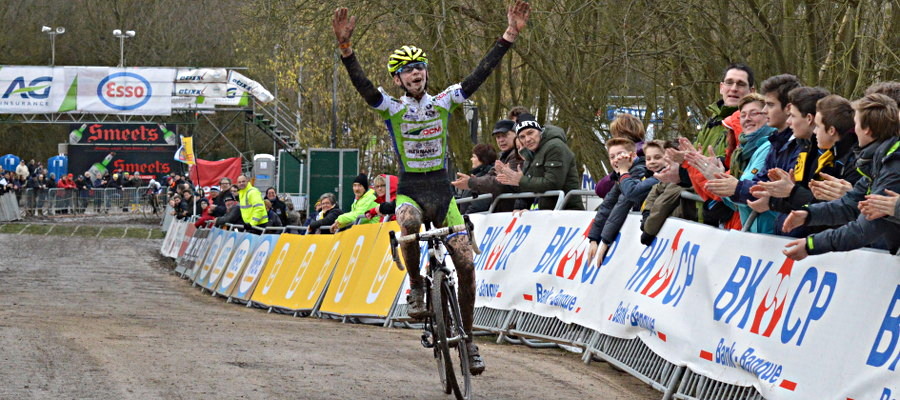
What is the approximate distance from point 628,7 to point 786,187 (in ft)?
26.5

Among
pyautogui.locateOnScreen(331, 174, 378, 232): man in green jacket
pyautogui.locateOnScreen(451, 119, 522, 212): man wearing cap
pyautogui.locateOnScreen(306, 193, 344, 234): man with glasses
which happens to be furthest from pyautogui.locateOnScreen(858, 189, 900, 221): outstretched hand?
pyautogui.locateOnScreen(306, 193, 344, 234): man with glasses

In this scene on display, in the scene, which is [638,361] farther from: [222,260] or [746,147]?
[222,260]

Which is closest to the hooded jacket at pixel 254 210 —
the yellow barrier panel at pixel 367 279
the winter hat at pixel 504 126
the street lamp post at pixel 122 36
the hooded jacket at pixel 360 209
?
the hooded jacket at pixel 360 209

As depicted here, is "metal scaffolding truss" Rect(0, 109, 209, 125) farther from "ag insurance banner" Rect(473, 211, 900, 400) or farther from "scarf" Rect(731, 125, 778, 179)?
"scarf" Rect(731, 125, 778, 179)

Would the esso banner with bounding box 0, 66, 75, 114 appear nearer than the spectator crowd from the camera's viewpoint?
No

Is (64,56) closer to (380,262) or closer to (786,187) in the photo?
(380,262)

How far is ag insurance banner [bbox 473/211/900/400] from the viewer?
6.48m

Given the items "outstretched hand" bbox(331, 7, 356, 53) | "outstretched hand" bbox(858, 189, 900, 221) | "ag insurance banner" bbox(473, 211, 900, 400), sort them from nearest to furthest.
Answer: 1. "outstretched hand" bbox(858, 189, 900, 221)
2. "ag insurance banner" bbox(473, 211, 900, 400)
3. "outstretched hand" bbox(331, 7, 356, 53)

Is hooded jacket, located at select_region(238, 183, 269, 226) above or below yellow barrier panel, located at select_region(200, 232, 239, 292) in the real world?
above

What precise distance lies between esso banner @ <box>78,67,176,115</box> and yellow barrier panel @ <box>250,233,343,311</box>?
42.5 m

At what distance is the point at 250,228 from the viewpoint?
75.0ft

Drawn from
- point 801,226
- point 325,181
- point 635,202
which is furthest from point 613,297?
point 325,181

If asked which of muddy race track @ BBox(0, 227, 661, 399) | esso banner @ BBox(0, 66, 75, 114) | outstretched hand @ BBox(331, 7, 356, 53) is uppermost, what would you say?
esso banner @ BBox(0, 66, 75, 114)

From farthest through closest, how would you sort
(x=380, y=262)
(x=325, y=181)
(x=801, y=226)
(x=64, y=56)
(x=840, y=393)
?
(x=64, y=56)
(x=325, y=181)
(x=380, y=262)
(x=801, y=226)
(x=840, y=393)
